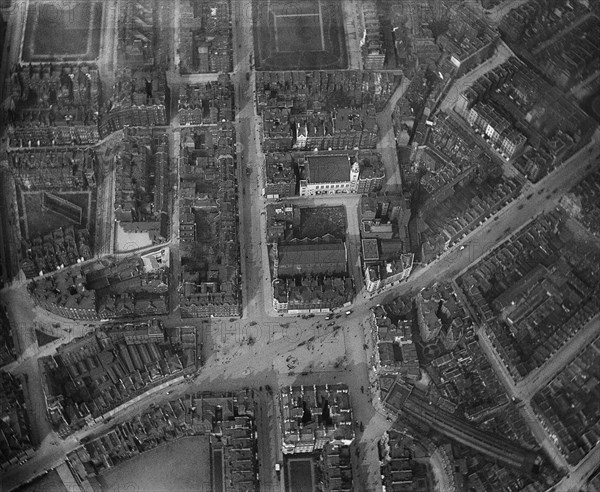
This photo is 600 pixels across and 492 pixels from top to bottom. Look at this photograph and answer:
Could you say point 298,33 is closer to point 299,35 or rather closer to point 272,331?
point 299,35

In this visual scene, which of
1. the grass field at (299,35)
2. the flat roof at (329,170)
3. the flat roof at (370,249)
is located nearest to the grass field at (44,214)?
the flat roof at (329,170)

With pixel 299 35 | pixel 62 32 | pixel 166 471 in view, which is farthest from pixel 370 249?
pixel 62 32

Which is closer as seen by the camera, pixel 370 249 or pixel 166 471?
pixel 166 471

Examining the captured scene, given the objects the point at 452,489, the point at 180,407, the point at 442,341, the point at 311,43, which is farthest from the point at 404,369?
the point at 311,43

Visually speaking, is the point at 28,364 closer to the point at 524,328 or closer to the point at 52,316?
the point at 52,316

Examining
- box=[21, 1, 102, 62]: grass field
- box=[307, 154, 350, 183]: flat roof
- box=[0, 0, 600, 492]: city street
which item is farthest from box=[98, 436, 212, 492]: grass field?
box=[21, 1, 102, 62]: grass field

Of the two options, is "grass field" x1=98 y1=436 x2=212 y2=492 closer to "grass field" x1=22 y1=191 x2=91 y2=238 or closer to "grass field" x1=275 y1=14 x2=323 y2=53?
"grass field" x1=22 y1=191 x2=91 y2=238

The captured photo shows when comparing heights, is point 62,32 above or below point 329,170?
above
